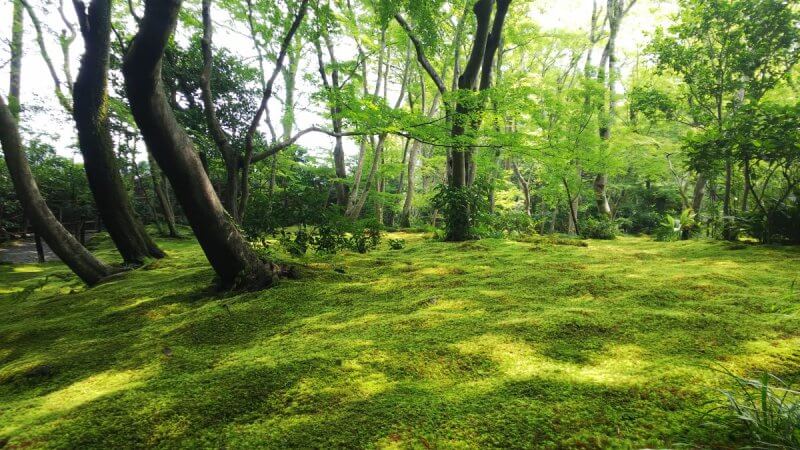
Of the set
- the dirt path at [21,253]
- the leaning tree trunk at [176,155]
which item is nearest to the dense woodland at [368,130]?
the leaning tree trunk at [176,155]

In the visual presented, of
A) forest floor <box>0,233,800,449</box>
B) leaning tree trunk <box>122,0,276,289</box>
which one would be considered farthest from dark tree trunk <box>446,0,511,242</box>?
leaning tree trunk <box>122,0,276,289</box>

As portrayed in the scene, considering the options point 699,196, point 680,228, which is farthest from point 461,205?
point 699,196

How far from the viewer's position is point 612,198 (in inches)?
775

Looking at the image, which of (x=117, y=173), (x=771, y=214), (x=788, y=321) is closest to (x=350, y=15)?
(x=117, y=173)

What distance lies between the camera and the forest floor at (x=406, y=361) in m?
1.12

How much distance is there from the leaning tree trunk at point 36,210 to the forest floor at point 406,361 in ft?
3.20

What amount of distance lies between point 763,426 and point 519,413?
67 centimetres

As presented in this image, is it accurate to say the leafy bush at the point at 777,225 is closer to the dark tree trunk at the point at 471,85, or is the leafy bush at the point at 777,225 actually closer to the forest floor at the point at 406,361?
the forest floor at the point at 406,361

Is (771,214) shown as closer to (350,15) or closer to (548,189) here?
(548,189)

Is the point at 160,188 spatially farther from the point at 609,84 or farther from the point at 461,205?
the point at 609,84

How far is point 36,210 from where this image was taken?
4051 millimetres

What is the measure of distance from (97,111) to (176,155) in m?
2.83

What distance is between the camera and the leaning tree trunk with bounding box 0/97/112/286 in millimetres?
3994

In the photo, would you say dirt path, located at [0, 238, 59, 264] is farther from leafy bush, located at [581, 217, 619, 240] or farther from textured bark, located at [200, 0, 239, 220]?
leafy bush, located at [581, 217, 619, 240]
